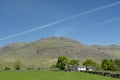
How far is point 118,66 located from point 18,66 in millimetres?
72526

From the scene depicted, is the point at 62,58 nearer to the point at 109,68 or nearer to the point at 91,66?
the point at 91,66

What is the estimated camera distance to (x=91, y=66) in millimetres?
197125

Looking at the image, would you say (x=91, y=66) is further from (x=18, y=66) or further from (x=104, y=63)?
(x=18, y=66)

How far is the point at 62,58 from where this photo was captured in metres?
200

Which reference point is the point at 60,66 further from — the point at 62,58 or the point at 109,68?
the point at 109,68

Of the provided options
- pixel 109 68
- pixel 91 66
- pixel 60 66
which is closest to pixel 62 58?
pixel 60 66

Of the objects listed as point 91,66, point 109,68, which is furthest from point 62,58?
point 109,68

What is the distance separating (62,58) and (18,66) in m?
33.2

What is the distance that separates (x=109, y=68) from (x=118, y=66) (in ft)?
23.6

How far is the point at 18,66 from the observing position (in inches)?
7840

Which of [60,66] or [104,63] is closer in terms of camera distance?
[104,63]

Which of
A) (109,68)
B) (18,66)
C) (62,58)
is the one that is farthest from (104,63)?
(18,66)

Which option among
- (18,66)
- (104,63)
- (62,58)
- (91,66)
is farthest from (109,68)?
(18,66)

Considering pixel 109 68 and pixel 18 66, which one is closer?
pixel 109 68
